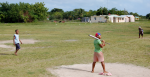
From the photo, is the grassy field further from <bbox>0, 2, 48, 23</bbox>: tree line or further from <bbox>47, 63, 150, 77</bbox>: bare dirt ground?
<bbox>0, 2, 48, 23</bbox>: tree line

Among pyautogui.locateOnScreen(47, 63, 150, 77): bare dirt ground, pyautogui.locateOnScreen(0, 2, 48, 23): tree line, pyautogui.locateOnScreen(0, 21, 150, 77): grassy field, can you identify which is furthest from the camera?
pyautogui.locateOnScreen(0, 2, 48, 23): tree line

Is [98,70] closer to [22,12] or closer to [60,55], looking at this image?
[60,55]

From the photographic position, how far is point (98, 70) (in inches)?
352

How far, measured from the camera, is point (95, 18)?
76.6m

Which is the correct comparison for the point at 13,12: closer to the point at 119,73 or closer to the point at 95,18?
the point at 95,18

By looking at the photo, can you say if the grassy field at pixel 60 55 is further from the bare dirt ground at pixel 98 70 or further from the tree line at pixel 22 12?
the tree line at pixel 22 12

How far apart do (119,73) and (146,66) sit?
86.8 inches

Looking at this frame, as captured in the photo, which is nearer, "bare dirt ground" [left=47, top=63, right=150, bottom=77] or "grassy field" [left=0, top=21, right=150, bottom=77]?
"bare dirt ground" [left=47, top=63, right=150, bottom=77]

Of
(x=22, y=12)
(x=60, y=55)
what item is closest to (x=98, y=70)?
(x=60, y=55)

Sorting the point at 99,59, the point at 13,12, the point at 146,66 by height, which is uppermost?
the point at 13,12

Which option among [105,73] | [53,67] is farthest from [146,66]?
[53,67]

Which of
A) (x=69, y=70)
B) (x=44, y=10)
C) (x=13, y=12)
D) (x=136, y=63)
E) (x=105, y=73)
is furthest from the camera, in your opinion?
(x=44, y=10)

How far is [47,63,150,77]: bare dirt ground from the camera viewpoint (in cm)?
825

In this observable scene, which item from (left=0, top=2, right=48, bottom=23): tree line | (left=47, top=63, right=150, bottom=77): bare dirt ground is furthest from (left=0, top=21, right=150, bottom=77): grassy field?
(left=0, top=2, right=48, bottom=23): tree line
